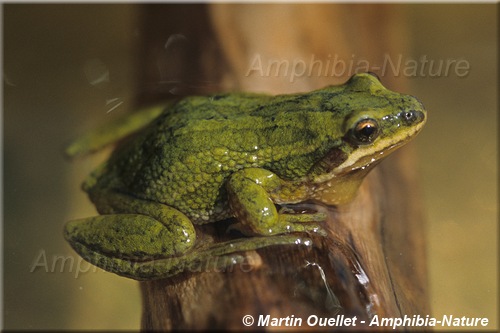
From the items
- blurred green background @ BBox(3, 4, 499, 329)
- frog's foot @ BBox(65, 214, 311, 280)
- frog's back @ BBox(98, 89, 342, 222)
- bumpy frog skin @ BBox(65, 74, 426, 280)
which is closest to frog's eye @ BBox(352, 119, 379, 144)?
bumpy frog skin @ BBox(65, 74, 426, 280)

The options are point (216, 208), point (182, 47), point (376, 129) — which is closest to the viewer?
point (376, 129)

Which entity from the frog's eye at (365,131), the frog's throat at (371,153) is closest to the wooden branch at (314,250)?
the frog's throat at (371,153)

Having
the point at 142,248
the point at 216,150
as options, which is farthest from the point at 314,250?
the point at 142,248

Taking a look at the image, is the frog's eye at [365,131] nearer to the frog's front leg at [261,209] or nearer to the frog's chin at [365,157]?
the frog's chin at [365,157]

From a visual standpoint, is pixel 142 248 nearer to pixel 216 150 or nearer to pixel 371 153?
pixel 216 150

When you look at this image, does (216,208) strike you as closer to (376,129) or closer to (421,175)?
(376,129)

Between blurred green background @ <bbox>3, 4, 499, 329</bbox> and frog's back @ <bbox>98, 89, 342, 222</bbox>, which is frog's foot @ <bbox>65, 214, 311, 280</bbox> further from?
blurred green background @ <bbox>3, 4, 499, 329</bbox>

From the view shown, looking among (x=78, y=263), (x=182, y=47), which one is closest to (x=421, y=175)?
(x=182, y=47)
